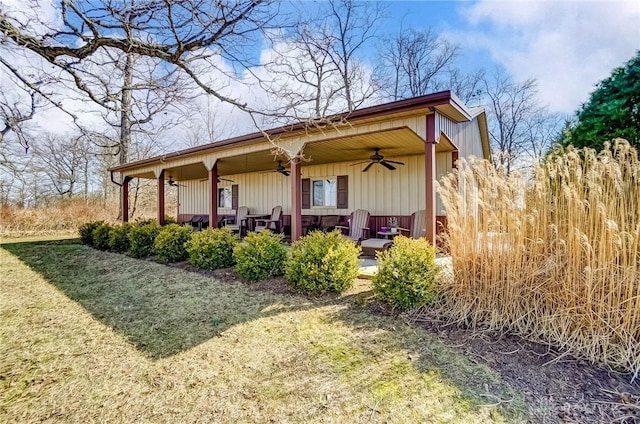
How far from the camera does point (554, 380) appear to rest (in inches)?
101

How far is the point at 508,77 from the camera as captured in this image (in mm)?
20078

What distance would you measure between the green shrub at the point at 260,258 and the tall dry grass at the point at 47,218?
1297 centimetres

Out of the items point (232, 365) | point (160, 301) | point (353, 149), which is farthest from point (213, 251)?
point (353, 149)

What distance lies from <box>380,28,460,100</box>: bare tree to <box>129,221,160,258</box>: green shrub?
15.9 meters

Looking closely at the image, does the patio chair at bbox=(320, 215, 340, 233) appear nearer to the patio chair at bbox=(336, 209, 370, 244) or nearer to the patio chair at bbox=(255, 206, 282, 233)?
the patio chair at bbox=(336, 209, 370, 244)

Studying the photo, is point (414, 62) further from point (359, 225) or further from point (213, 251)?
point (213, 251)

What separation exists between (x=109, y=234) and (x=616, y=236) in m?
10.7

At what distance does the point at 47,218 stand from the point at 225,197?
8.19 meters

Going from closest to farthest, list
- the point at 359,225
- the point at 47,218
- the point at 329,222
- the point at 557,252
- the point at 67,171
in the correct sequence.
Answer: the point at 557,252 → the point at 359,225 → the point at 329,222 → the point at 47,218 → the point at 67,171

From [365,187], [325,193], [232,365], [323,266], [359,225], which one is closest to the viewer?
[232,365]

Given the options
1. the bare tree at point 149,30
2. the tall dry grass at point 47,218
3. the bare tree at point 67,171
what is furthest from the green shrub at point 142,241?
the bare tree at point 67,171

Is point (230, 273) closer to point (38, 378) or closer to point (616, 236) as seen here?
point (38, 378)

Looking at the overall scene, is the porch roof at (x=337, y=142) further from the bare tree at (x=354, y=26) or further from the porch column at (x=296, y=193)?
the bare tree at (x=354, y=26)

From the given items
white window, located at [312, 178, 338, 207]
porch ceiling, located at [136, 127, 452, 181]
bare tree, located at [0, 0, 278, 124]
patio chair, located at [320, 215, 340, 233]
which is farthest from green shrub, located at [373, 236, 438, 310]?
white window, located at [312, 178, 338, 207]
